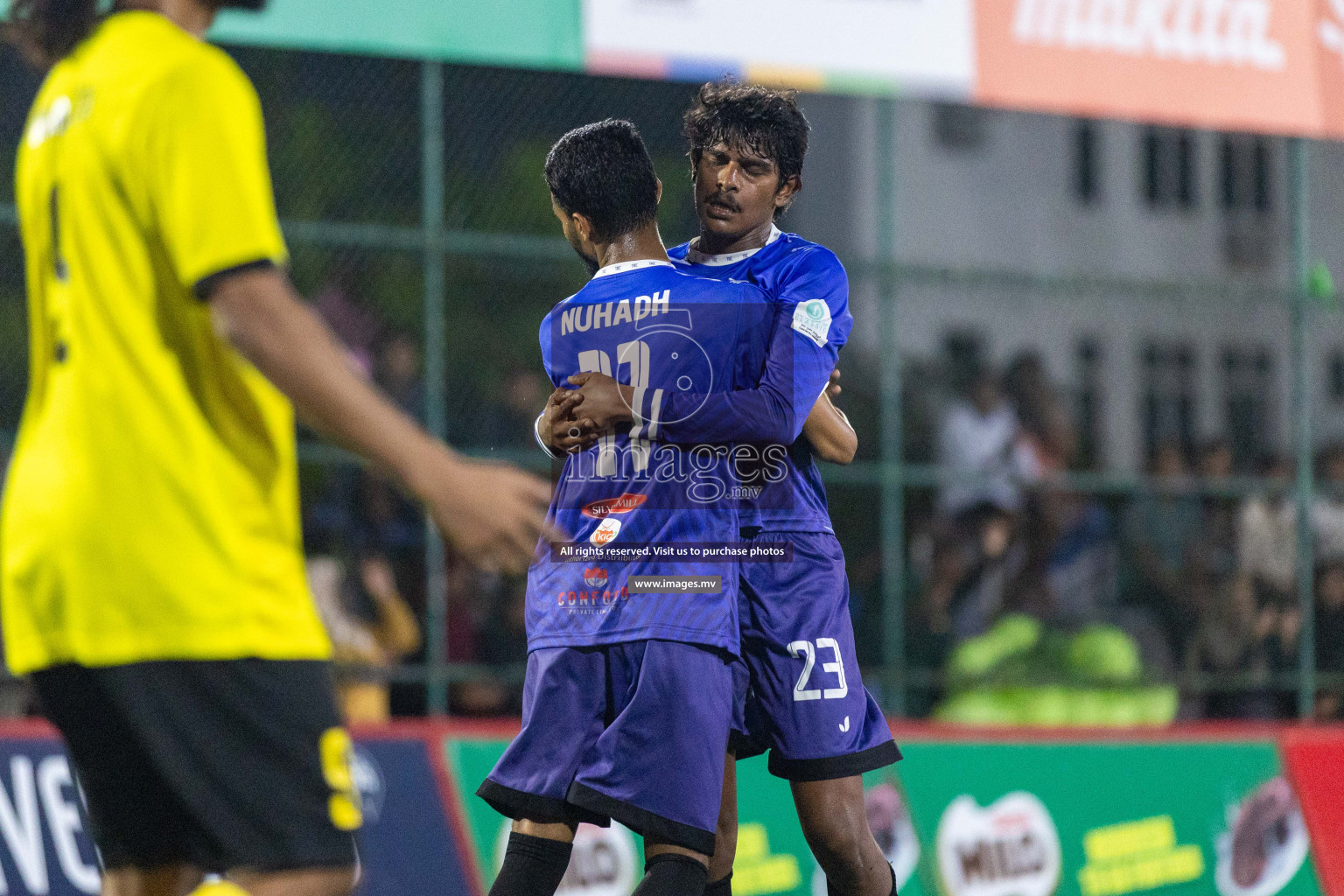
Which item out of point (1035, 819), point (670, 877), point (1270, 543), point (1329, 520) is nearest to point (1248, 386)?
point (1329, 520)

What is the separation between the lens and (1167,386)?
25.3m

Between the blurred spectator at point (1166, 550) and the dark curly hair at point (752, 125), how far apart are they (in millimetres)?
6673

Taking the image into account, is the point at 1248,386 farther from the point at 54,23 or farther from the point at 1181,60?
the point at 54,23

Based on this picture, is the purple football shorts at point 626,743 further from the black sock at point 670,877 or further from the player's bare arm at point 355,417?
the player's bare arm at point 355,417

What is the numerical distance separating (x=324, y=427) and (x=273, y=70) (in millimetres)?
9254

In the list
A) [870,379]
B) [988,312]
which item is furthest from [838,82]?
[988,312]

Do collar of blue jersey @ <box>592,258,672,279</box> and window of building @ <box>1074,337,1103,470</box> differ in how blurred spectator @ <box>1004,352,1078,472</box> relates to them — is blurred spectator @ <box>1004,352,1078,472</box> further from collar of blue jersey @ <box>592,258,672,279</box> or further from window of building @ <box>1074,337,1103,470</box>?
window of building @ <box>1074,337,1103,470</box>

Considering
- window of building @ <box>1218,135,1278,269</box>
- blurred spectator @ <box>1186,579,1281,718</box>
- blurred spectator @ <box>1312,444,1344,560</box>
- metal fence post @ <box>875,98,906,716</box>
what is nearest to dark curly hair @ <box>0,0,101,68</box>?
metal fence post @ <box>875,98,906,716</box>

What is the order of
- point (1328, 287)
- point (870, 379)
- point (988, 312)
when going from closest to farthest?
1. point (1328, 287)
2. point (870, 379)
3. point (988, 312)

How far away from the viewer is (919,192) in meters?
28.1

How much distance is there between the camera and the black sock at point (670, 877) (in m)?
3.43

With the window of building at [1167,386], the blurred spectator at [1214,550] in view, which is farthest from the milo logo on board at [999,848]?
the window of building at [1167,386]

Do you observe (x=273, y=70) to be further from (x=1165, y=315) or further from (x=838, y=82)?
(x=1165, y=315)

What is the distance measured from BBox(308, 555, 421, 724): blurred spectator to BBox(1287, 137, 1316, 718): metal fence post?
4.81m
